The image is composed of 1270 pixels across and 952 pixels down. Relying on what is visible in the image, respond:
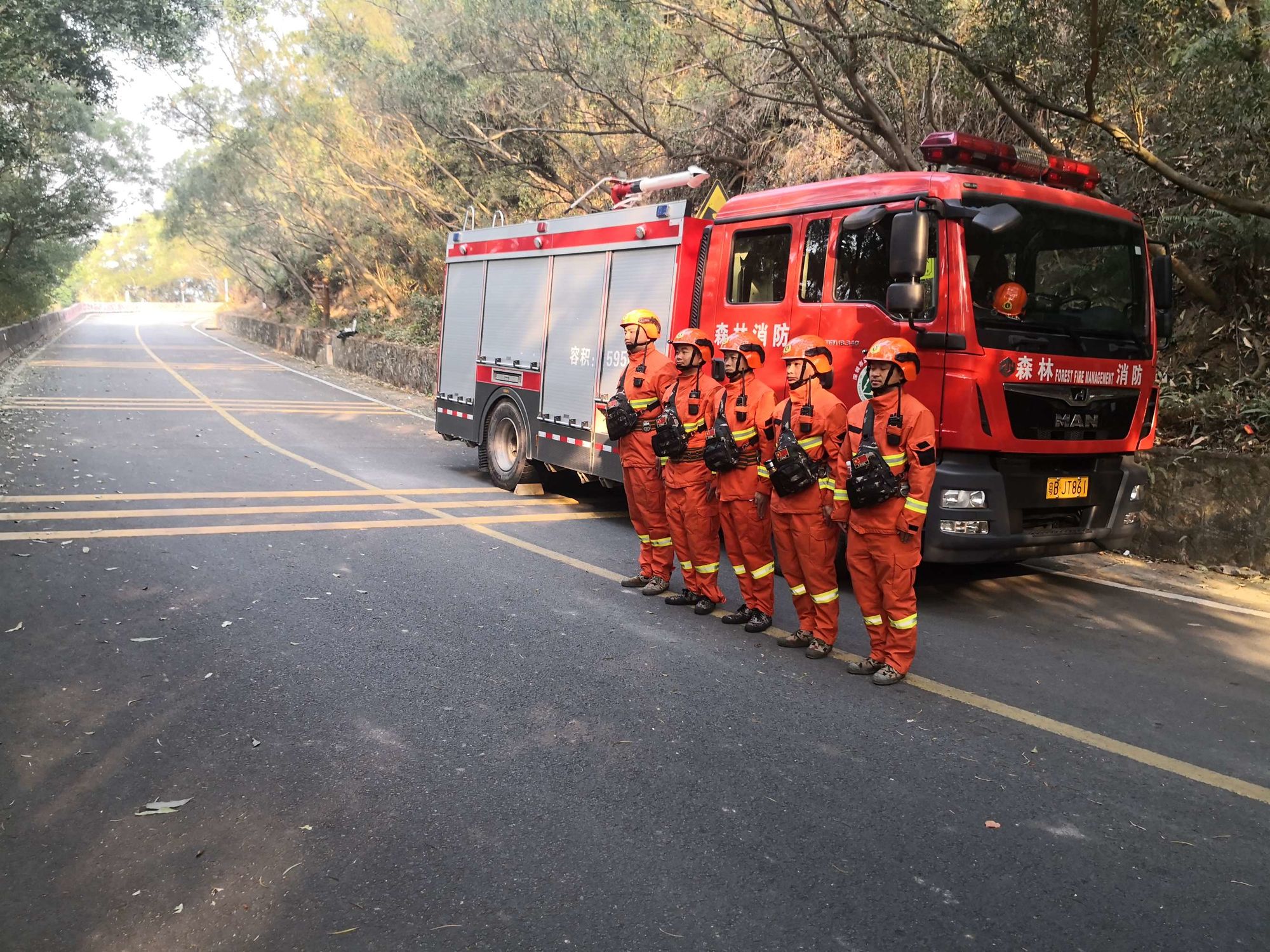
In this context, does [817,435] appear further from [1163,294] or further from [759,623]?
Result: [1163,294]

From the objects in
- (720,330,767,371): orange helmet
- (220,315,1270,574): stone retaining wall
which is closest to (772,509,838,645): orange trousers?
(720,330,767,371): orange helmet

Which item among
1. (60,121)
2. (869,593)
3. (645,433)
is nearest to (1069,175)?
(645,433)

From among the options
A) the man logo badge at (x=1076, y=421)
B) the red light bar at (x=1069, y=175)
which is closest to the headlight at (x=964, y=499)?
the man logo badge at (x=1076, y=421)

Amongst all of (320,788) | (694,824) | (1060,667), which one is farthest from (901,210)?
(320,788)

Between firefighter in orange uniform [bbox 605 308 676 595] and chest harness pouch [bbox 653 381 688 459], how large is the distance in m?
0.30

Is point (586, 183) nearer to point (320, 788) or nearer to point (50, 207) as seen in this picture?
point (320, 788)

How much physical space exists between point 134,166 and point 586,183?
3518cm

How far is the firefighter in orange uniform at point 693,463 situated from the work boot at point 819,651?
38.0 inches

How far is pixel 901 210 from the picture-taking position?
6.20 m

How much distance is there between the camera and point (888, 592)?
5207mm

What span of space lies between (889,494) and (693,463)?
65.2 inches

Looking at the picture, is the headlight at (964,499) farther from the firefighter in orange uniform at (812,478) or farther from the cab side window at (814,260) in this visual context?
the cab side window at (814,260)

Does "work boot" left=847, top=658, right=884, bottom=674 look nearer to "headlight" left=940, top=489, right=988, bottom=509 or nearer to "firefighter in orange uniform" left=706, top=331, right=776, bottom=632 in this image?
"firefighter in orange uniform" left=706, top=331, right=776, bottom=632

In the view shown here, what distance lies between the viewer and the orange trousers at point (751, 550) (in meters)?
6.09
